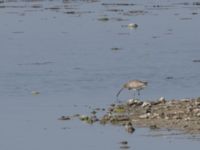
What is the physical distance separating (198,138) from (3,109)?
5015 millimetres

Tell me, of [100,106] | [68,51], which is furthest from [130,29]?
[100,106]

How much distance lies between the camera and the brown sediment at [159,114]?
1585 centimetres

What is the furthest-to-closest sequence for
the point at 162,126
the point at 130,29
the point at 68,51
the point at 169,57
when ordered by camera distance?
the point at 130,29 < the point at 68,51 < the point at 169,57 < the point at 162,126

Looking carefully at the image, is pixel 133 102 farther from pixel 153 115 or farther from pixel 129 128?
pixel 129 128

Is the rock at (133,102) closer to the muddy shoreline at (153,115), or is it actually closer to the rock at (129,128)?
the muddy shoreline at (153,115)

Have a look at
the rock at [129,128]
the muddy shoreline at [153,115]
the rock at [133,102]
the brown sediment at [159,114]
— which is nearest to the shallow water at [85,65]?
the rock at [129,128]

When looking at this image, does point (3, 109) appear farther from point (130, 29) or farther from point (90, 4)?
point (90, 4)

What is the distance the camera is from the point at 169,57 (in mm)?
27312

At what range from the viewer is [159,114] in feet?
54.4

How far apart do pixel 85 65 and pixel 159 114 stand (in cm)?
930

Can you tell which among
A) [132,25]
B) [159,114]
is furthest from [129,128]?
[132,25]

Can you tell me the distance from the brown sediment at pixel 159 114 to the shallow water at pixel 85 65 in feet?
1.44

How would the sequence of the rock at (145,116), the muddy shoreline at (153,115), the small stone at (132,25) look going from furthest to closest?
1. the small stone at (132,25)
2. the rock at (145,116)
3. the muddy shoreline at (153,115)

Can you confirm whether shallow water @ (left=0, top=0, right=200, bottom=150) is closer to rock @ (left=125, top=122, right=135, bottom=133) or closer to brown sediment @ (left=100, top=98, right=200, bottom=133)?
rock @ (left=125, top=122, right=135, bottom=133)
